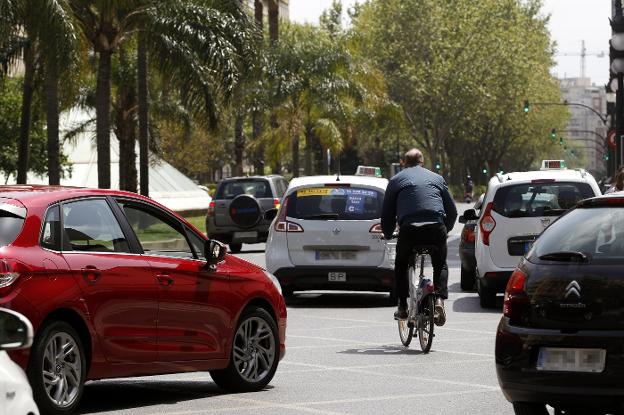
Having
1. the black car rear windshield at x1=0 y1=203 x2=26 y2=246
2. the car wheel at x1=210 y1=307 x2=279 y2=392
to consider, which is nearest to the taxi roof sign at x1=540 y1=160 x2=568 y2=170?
the car wheel at x1=210 y1=307 x2=279 y2=392

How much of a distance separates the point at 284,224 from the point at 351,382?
7.59 m

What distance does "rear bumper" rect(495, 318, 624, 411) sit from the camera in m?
8.09

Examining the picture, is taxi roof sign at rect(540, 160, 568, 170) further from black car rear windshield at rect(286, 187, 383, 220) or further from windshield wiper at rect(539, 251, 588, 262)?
windshield wiper at rect(539, 251, 588, 262)

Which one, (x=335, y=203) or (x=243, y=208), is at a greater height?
(x=335, y=203)

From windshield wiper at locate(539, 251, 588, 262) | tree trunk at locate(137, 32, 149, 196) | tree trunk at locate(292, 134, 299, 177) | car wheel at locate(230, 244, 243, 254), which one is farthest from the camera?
tree trunk at locate(292, 134, 299, 177)

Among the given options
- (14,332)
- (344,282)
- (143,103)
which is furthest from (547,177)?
(143,103)

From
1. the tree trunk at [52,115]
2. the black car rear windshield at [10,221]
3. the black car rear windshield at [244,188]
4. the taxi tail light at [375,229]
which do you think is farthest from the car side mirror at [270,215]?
the black car rear windshield at [244,188]

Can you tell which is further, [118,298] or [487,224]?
[487,224]

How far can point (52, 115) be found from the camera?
33.7m

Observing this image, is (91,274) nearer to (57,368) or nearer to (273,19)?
(57,368)

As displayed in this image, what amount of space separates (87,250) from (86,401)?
4.16 ft

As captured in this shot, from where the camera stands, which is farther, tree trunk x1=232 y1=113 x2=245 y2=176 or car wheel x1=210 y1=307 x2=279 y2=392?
tree trunk x1=232 y1=113 x2=245 y2=176

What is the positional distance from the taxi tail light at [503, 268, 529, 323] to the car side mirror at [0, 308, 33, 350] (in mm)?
3927

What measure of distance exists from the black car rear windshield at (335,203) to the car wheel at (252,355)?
773cm
